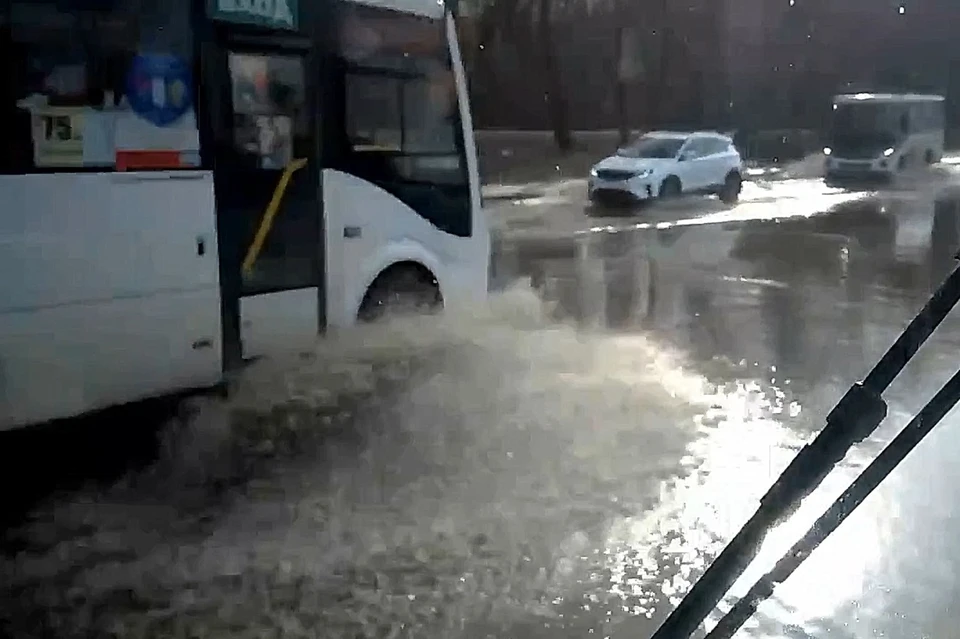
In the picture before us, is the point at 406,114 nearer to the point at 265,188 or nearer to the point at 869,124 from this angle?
the point at 265,188

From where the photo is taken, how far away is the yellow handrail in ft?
25.6

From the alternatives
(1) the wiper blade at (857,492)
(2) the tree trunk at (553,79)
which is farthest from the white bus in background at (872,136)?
(1) the wiper blade at (857,492)

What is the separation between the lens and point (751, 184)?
35625 mm

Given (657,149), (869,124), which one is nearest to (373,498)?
(657,149)

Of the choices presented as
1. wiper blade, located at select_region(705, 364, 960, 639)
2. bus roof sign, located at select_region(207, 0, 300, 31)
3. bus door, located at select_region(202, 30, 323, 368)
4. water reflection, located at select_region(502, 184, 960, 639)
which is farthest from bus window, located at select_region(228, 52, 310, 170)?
wiper blade, located at select_region(705, 364, 960, 639)

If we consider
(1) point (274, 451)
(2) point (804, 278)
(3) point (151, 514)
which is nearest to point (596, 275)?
(2) point (804, 278)

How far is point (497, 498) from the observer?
20.5ft

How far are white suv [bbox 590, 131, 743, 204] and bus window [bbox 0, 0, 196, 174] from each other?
2009 centimetres

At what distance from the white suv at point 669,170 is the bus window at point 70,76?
20.1 meters

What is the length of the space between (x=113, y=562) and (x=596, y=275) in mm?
10797

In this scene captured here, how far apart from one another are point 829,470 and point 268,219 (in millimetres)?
5864

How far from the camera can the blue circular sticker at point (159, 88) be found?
275 inches

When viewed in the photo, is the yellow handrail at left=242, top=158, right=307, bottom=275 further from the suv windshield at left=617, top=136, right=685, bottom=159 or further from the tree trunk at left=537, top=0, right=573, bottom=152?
the tree trunk at left=537, top=0, right=573, bottom=152

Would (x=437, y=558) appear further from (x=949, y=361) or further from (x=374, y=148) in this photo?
(x=949, y=361)
